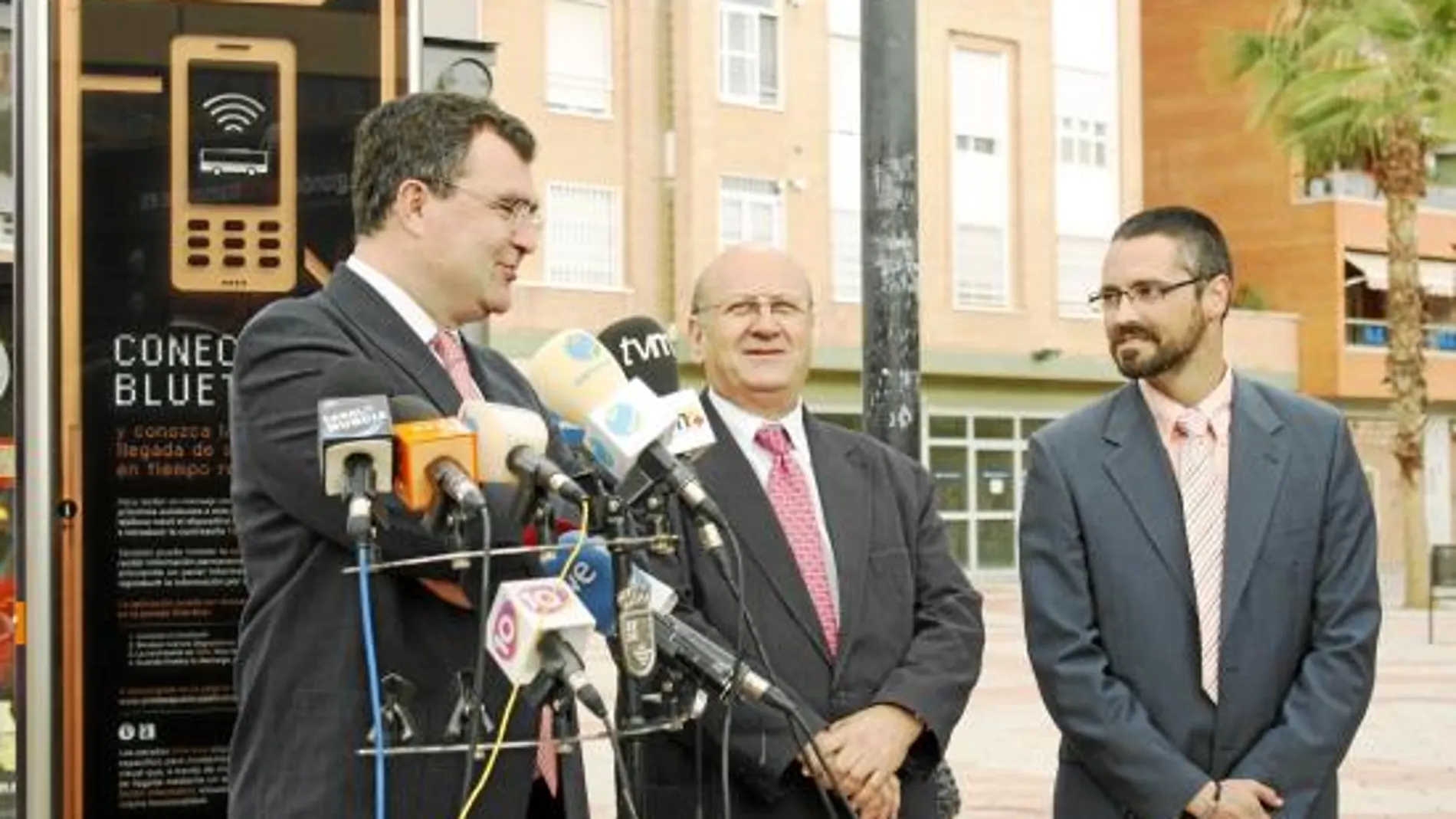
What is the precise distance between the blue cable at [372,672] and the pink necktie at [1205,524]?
6.77 ft

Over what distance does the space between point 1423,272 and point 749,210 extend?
16.1 metres

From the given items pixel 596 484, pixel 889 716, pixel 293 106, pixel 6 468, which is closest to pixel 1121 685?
pixel 889 716

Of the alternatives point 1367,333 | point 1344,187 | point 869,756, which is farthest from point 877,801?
point 1367,333

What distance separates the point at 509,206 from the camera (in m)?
4.01

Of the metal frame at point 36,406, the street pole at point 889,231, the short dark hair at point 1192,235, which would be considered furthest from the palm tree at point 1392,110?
the metal frame at point 36,406

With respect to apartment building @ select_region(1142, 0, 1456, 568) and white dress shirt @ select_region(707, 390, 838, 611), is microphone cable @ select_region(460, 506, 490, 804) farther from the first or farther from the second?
apartment building @ select_region(1142, 0, 1456, 568)

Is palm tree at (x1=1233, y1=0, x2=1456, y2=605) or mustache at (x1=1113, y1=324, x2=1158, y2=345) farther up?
palm tree at (x1=1233, y1=0, x2=1456, y2=605)

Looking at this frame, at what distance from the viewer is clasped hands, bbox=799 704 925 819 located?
470 cm

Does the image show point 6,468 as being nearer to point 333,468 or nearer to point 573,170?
point 333,468

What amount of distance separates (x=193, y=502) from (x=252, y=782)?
7.06 ft

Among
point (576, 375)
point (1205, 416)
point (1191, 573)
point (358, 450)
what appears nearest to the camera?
point (358, 450)

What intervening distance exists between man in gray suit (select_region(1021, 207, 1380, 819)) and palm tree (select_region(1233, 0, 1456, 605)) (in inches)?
1027

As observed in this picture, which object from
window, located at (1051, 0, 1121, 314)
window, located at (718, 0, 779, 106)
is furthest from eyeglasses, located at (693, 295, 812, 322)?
window, located at (1051, 0, 1121, 314)

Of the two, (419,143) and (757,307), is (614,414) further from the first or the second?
(757,307)
